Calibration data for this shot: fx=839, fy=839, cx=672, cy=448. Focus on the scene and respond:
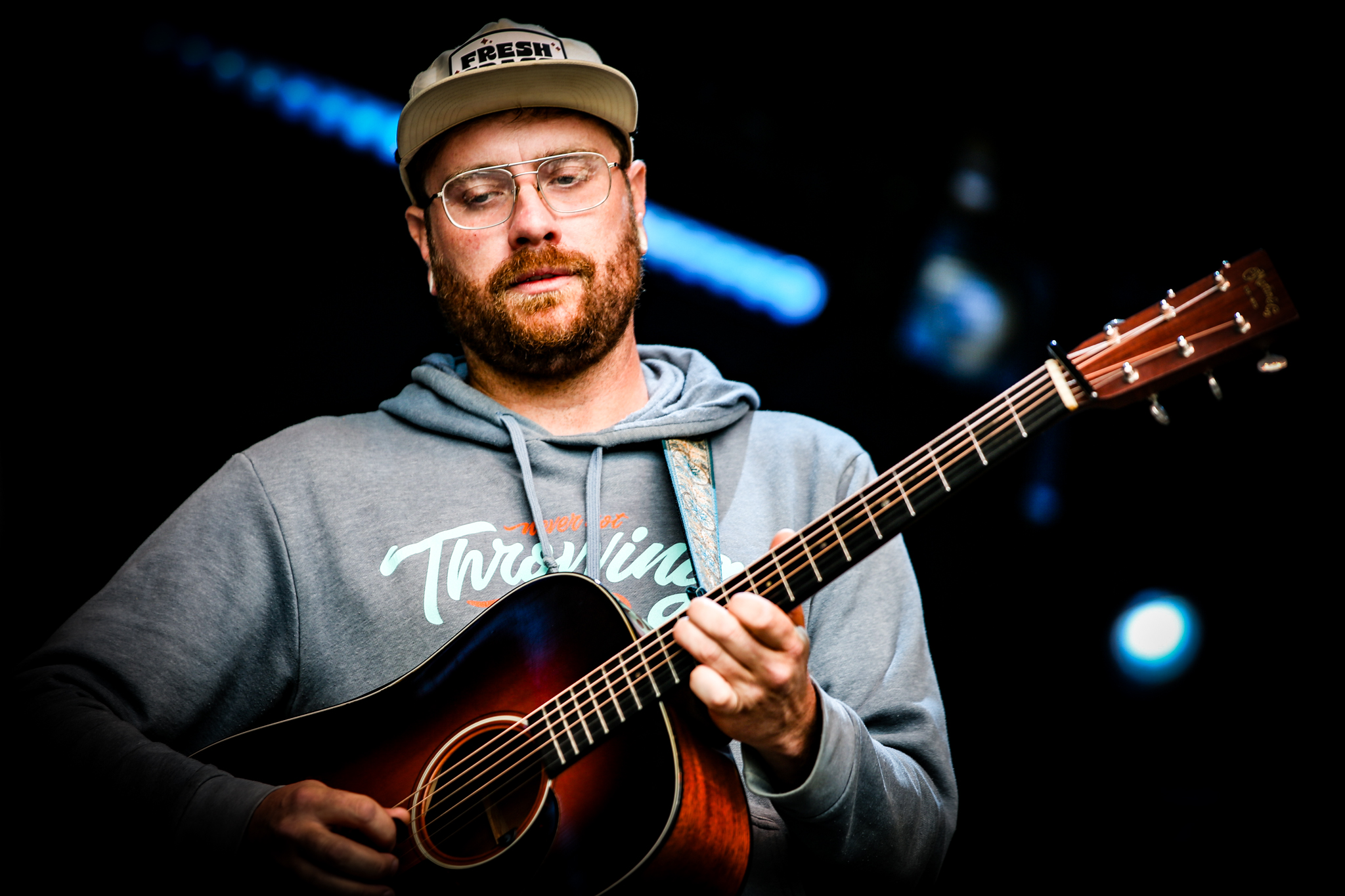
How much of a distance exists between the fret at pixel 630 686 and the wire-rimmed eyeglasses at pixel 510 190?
1151 millimetres

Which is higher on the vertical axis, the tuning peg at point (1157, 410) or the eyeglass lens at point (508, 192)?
the eyeglass lens at point (508, 192)

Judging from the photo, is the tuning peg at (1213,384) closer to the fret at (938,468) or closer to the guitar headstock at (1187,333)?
the guitar headstock at (1187,333)

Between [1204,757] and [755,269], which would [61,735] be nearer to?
[755,269]

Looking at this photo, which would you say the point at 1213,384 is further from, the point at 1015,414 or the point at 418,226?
the point at 418,226

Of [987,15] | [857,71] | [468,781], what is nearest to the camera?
[468,781]

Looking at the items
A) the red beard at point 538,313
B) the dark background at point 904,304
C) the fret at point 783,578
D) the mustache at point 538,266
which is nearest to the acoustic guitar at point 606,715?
the fret at point 783,578

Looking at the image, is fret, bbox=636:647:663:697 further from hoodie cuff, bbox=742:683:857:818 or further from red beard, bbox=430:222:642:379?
red beard, bbox=430:222:642:379

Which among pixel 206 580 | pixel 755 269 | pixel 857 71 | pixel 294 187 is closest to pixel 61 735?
pixel 206 580

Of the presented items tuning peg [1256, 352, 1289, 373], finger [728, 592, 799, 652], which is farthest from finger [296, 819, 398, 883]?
tuning peg [1256, 352, 1289, 373]

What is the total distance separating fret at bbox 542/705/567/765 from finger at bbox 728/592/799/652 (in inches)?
13.7

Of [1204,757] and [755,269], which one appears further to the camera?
[755,269]

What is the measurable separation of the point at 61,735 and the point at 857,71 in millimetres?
2702

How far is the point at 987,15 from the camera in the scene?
2.51 m

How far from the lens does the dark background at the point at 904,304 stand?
247 cm
